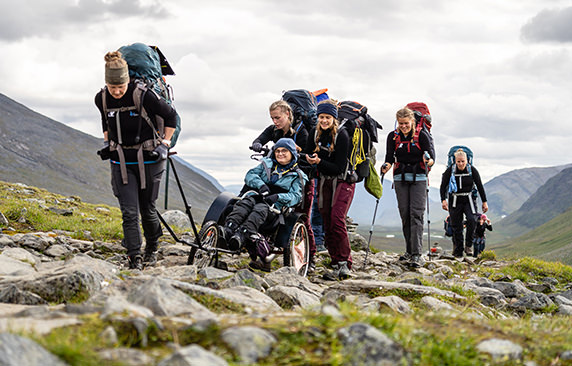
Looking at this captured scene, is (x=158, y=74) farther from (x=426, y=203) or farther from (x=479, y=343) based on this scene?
(x=426, y=203)

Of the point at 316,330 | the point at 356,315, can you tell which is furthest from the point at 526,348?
the point at 316,330

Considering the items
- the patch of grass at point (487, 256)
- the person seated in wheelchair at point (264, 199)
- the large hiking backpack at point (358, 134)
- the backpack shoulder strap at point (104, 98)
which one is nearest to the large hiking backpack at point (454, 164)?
the patch of grass at point (487, 256)

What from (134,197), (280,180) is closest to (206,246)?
(134,197)

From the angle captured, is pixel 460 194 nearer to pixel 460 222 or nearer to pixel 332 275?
pixel 460 222

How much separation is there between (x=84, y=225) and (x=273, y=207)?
7.37 metres

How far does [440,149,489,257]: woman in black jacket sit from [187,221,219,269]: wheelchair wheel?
11.6 metres

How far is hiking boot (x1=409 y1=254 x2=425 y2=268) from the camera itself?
14.4 m

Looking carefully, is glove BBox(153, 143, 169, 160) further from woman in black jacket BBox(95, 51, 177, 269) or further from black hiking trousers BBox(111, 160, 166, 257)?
black hiking trousers BBox(111, 160, 166, 257)

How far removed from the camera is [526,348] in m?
4.34

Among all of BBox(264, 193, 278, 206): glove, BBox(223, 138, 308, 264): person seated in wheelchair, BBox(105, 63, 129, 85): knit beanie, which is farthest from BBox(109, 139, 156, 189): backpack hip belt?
BBox(264, 193, 278, 206): glove

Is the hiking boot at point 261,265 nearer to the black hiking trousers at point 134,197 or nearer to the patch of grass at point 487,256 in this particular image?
the black hiking trousers at point 134,197

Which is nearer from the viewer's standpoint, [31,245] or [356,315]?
[356,315]

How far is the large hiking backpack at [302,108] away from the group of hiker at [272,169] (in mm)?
136

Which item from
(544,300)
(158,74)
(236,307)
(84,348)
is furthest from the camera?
(544,300)
